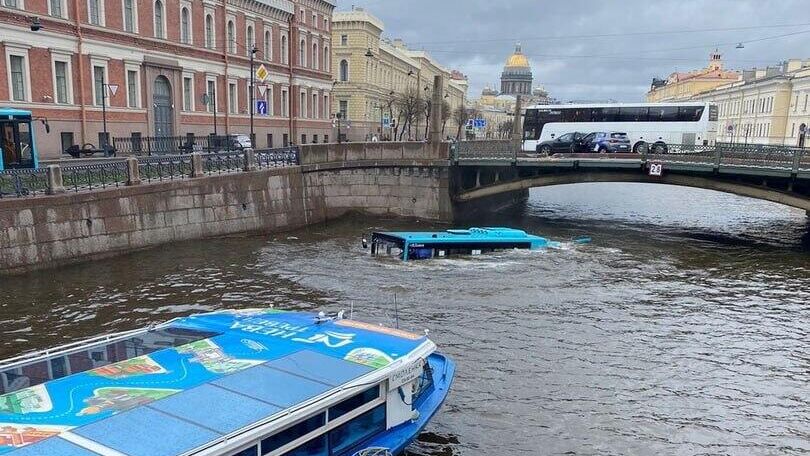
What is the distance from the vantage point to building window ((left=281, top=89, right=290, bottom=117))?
52562 millimetres

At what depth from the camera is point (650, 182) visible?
100.0 feet

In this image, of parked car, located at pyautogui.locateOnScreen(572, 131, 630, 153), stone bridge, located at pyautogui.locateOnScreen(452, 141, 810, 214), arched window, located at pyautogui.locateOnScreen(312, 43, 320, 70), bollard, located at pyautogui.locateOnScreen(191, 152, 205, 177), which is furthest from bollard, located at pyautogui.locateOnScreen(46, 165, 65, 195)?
arched window, located at pyautogui.locateOnScreen(312, 43, 320, 70)

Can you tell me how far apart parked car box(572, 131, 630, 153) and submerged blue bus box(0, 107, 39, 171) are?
28202 millimetres

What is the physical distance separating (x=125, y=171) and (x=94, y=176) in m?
1.26

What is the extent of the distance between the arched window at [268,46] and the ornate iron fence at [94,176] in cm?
2969

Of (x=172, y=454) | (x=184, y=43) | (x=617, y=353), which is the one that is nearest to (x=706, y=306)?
(x=617, y=353)

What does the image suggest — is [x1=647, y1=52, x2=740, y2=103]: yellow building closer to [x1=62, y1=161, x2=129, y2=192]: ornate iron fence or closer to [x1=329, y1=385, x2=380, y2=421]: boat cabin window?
[x1=62, y1=161, x2=129, y2=192]: ornate iron fence

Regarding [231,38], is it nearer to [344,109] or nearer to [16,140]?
[16,140]

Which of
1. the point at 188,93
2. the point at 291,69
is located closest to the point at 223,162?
the point at 188,93

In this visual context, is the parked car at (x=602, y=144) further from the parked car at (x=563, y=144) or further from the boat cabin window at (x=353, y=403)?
the boat cabin window at (x=353, y=403)

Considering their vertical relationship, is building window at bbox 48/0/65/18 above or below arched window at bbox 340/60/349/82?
below

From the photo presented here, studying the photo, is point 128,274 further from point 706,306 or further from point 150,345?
point 706,306

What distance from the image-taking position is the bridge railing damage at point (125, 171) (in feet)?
62.1

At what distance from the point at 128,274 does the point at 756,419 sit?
651 inches
